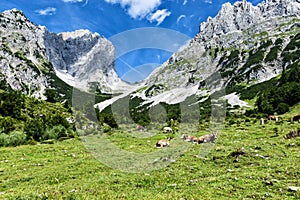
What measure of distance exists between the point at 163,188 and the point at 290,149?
43.5 feet

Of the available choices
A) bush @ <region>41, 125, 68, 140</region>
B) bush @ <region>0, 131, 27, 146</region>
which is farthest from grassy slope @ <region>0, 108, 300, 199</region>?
bush @ <region>41, 125, 68, 140</region>

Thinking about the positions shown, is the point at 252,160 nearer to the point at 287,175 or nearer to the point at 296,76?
the point at 287,175

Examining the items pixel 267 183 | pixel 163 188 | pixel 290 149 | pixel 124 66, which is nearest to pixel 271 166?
pixel 267 183

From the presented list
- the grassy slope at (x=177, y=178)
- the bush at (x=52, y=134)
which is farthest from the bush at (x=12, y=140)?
the grassy slope at (x=177, y=178)

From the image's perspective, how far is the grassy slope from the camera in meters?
12.1

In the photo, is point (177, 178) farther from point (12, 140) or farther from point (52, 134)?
point (52, 134)

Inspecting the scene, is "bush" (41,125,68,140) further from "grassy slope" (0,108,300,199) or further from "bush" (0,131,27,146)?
"grassy slope" (0,108,300,199)

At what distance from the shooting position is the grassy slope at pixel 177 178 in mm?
12055

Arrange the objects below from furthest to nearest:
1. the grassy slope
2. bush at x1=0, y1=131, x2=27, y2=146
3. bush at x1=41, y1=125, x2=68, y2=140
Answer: bush at x1=41, y1=125, x2=68, y2=140 < bush at x1=0, y1=131, x2=27, y2=146 < the grassy slope

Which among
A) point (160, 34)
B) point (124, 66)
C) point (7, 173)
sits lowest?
point (7, 173)

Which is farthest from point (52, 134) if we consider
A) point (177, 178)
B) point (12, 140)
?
point (177, 178)

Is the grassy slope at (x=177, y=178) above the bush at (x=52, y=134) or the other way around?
the other way around

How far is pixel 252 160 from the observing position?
18.1m

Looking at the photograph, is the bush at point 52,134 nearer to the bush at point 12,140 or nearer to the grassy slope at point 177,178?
the bush at point 12,140
